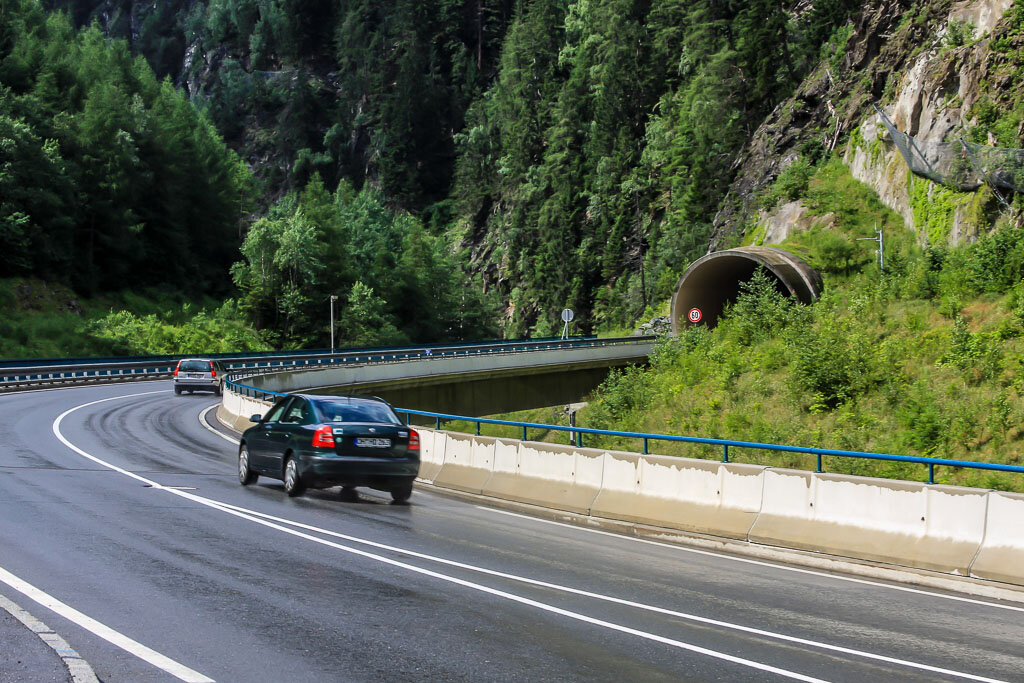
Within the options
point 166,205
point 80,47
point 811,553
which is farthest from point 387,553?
point 80,47

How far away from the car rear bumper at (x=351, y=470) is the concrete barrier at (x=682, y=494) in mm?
3087

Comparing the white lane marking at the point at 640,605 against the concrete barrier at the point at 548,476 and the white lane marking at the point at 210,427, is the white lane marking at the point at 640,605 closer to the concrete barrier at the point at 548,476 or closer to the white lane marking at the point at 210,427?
the concrete barrier at the point at 548,476

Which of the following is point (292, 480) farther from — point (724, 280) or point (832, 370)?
point (724, 280)

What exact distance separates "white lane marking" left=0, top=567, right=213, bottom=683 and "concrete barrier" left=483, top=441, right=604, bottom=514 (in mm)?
8145

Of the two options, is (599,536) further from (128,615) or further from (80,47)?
(80,47)

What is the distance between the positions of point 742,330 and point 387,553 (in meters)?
30.8

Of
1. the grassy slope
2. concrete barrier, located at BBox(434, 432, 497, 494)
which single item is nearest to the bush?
concrete barrier, located at BBox(434, 432, 497, 494)

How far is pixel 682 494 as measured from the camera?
13.2 m

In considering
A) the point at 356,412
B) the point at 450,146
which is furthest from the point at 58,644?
the point at 450,146

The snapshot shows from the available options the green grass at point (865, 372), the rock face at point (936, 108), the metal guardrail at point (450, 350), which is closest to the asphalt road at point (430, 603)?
the green grass at point (865, 372)

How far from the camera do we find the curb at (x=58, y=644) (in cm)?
586

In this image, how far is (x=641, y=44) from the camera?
102312 millimetres

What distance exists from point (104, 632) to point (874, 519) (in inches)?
311

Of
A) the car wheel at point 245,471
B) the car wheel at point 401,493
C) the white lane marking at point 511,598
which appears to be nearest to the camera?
the white lane marking at point 511,598
